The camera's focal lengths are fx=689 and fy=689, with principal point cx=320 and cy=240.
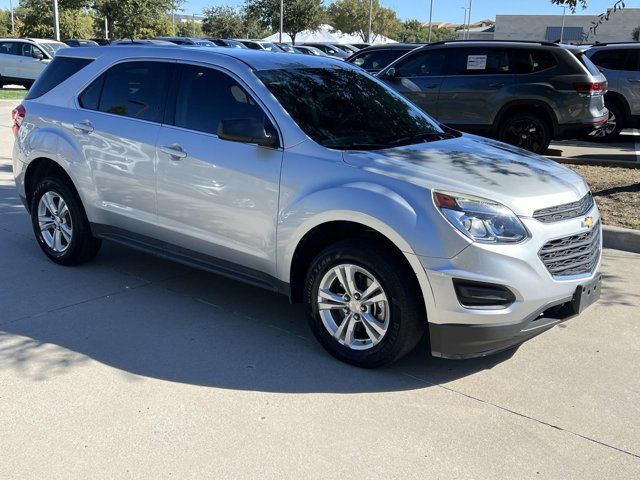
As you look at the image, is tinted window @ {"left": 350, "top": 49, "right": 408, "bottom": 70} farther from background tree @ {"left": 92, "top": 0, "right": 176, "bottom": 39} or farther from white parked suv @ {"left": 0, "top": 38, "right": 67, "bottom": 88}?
background tree @ {"left": 92, "top": 0, "right": 176, "bottom": 39}

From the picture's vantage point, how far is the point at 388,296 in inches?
153

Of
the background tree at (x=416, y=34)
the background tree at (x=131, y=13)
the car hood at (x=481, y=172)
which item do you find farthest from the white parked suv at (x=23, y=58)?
the background tree at (x=416, y=34)

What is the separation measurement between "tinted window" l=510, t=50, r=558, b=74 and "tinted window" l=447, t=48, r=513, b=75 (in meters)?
0.11

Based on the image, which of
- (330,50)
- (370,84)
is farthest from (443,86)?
(330,50)

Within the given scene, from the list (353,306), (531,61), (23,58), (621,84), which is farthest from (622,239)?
(23,58)

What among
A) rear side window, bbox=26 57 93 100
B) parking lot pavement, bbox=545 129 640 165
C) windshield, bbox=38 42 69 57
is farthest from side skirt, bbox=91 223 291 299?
windshield, bbox=38 42 69 57

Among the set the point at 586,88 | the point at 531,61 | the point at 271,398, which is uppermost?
the point at 531,61

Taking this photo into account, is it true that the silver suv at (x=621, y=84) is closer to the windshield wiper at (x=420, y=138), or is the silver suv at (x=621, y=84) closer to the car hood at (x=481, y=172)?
the windshield wiper at (x=420, y=138)

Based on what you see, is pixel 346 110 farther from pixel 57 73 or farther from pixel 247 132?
pixel 57 73

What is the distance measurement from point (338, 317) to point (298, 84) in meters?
1.67

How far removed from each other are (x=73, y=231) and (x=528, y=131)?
25.3 ft

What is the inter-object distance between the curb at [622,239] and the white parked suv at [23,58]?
73.1 feet

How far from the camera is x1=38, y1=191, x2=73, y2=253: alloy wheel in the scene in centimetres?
588

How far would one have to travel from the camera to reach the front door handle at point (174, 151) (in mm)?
4816
